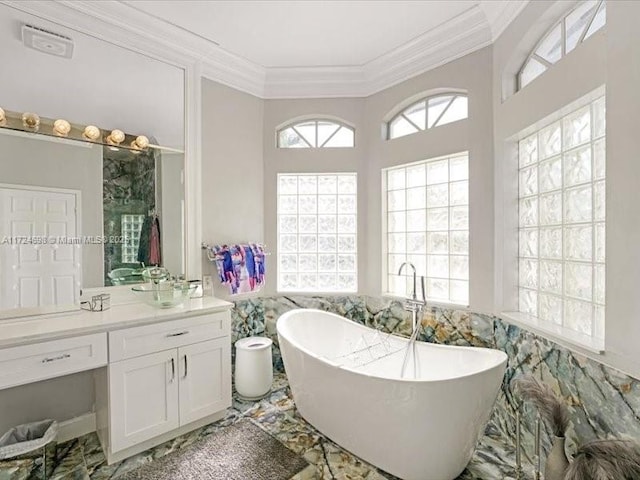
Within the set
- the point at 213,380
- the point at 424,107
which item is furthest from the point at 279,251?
the point at 424,107

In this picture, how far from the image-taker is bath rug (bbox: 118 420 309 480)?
1.93 m

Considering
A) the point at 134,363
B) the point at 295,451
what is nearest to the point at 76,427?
the point at 134,363

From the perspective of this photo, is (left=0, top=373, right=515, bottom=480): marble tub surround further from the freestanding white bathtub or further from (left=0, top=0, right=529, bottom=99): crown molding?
(left=0, top=0, right=529, bottom=99): crown molding

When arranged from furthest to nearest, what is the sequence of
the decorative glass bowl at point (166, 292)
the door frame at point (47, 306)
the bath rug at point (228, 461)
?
the decorative glass bowl at point (166, 292) < the door frame at point (47, 306) < the bath rug at point (228, 461)

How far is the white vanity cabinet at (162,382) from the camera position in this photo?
2020mm

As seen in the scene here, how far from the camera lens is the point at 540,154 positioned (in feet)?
7.09

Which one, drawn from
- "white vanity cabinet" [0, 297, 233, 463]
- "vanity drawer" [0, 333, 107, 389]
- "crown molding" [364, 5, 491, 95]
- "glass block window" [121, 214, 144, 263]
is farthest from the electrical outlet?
"crown molding" [364, 5, 491, 95]

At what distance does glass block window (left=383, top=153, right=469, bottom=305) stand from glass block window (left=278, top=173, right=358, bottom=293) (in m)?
0.44

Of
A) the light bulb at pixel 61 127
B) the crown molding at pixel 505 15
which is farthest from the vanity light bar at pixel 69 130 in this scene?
the crown molding at pixel 505 15

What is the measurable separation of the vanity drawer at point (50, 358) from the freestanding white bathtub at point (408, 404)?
3.81 feet

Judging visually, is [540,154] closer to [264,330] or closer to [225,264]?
[225,264]

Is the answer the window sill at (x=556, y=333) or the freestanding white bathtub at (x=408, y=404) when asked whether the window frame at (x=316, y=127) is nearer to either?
the freestanding white bathtub at (x=408, y=404)

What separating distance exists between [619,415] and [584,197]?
3.47 ft

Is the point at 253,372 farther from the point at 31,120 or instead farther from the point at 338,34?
the point at 338,34
